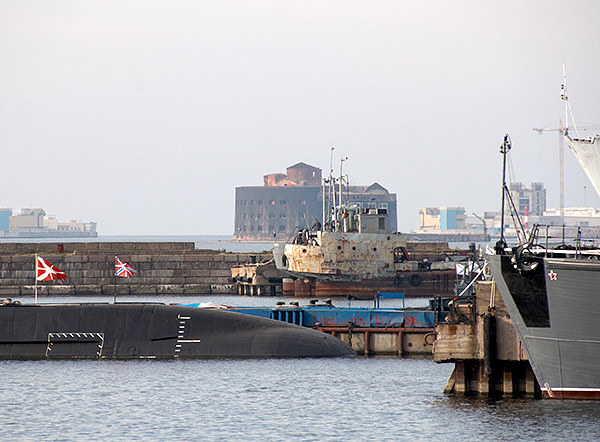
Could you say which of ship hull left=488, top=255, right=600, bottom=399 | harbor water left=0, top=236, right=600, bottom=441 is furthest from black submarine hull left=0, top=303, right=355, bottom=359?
ship hull left=488, top=255, right=600, bottom=399

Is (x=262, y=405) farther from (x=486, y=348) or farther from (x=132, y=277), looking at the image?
(x=132, y=277)

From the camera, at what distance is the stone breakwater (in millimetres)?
111062

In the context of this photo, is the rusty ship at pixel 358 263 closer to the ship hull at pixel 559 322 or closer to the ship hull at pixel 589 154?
the ship hull at pixel 589 154

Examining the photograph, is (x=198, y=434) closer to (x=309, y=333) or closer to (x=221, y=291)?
(x=309, y=333)

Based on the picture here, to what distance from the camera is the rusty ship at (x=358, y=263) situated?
325ft

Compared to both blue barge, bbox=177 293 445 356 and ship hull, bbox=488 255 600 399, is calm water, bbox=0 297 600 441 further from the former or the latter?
blue barge, bbox=177 293 445 356

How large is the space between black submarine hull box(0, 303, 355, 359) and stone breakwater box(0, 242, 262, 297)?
193 feet

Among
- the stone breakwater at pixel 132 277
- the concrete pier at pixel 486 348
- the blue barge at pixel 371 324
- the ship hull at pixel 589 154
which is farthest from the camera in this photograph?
the stone breakwater at pixel 132 277

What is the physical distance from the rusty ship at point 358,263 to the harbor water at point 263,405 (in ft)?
159

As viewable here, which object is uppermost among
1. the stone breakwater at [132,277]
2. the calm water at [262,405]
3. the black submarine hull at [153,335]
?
the stone breakwater at [132,277]

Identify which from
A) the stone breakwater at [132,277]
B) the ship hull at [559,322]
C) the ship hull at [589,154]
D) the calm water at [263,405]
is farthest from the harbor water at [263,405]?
the stone breakwater at [132,277]

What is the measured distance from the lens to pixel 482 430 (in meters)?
33.8

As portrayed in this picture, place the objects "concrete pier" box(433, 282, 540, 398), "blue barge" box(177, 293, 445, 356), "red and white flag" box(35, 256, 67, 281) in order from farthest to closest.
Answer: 1. "blue barge" box(177, 293, 445, 356)
2. "red and white flag" box(35, 256, 67, 281)
3. "concrete pier" box(433, 282, 540, 398)

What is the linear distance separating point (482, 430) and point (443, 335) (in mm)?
4161
